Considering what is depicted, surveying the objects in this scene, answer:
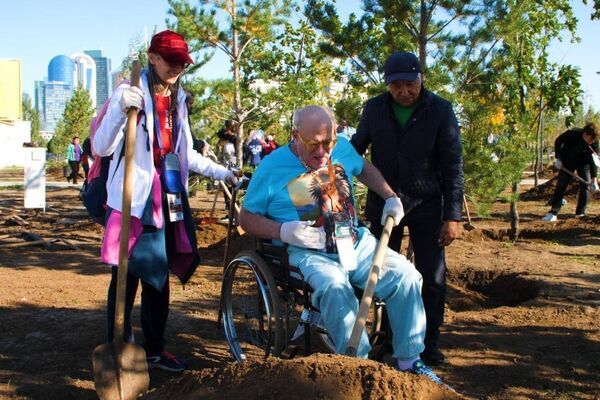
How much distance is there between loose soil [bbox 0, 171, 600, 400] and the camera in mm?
2416

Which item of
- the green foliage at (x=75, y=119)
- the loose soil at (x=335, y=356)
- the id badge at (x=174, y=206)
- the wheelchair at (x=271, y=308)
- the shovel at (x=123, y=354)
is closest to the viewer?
the loose soil at (x=335, y=356)

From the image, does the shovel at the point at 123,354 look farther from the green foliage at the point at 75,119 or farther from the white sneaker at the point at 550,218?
the green foliage at the point at 75,119

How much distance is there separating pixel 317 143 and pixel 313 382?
1.34 m

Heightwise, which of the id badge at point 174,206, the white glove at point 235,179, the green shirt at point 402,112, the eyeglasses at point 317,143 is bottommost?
the id badge at point 174,206

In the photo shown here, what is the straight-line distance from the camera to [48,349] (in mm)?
4070

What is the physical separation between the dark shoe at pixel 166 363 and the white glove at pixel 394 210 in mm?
1282

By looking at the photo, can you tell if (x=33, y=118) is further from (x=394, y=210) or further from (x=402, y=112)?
(x=394, y=210)

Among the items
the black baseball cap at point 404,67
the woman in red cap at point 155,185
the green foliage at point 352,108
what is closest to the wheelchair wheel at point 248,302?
the woman in red cap at point 155,185

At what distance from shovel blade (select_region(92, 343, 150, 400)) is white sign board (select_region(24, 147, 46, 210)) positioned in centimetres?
906

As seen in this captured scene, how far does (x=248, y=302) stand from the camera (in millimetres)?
3912

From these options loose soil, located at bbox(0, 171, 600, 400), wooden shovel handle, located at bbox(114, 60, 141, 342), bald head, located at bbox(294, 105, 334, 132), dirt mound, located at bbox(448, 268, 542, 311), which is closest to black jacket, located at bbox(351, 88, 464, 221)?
bald head, located at bbox(294, 105, 334, 132)

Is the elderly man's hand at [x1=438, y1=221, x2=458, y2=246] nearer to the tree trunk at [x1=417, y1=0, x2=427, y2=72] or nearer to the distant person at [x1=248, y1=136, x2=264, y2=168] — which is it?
the tree trunk at [x1=417, y1=0, x2=427, y2=72]

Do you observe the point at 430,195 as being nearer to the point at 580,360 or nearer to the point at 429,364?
the point at 429,364

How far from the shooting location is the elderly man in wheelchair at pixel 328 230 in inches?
122
